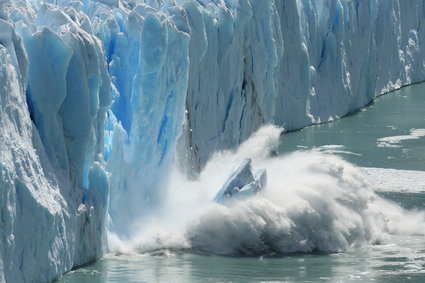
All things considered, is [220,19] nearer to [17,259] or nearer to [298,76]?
[298,76]

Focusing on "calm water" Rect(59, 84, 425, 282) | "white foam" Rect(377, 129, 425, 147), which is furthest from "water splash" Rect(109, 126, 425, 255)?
"white foam" Rect(377, 129, 425, 147)

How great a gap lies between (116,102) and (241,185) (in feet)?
5.87

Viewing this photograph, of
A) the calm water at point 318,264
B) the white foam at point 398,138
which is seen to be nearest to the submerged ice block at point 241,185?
the calm water at point 318,264

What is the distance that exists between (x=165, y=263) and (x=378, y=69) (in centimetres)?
1776

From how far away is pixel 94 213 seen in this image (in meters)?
14.0

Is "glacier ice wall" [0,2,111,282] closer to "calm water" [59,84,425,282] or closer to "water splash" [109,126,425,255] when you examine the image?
"calm water" [59,84,425,282]

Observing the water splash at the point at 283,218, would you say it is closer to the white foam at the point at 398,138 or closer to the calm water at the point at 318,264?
the calm water at the point at 318,264

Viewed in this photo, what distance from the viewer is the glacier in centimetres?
1241

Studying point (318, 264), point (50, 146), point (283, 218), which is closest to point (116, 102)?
point (283, 218)

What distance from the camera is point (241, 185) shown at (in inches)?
631

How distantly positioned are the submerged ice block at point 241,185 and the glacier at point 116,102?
34.0 inches

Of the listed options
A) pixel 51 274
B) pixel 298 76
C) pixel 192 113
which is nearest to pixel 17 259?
pixel 51 274

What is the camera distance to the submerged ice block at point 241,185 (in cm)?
1588

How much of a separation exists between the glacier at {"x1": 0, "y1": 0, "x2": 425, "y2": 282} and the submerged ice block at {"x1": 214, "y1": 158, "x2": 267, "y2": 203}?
865 mm
